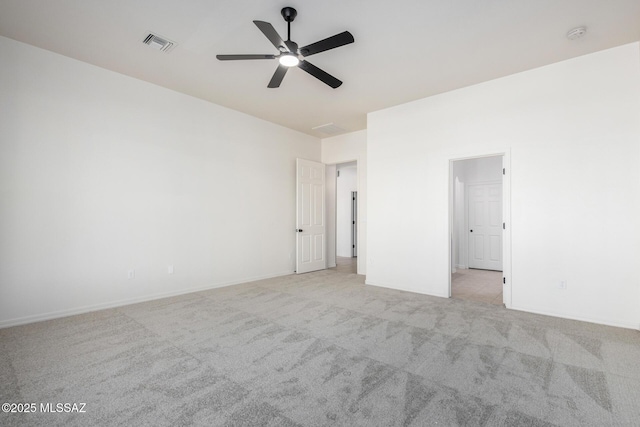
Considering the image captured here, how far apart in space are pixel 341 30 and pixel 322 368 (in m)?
3.19

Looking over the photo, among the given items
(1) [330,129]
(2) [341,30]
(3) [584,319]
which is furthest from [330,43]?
(3) [584,319]

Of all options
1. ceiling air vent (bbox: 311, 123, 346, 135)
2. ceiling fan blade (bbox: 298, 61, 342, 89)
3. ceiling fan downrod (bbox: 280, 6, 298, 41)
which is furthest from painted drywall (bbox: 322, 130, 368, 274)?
ceiling fan downrod (bbox: 280, 6, 298, 41)

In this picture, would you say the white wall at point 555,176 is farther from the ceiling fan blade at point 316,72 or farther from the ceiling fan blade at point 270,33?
the ceiling fan blade at point 270,33

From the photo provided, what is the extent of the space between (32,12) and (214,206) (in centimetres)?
303

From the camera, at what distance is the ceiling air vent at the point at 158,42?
317cm

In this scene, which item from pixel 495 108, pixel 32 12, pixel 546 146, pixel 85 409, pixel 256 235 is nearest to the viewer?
pixel 85 409

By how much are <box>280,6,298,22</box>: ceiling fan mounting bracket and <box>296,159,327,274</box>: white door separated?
3.59 meters

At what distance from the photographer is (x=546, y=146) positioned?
12.2 ft

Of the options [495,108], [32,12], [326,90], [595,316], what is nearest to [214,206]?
[326,90]

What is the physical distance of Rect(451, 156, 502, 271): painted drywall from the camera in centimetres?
706

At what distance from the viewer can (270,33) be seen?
2477 millimetres

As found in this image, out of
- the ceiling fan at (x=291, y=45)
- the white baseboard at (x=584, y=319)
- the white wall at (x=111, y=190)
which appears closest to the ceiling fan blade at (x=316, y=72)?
the ceiling fan at (x=291, y=45)

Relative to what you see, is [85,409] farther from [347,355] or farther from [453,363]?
[453,363]

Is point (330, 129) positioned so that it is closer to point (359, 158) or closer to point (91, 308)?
point (359, 158)
